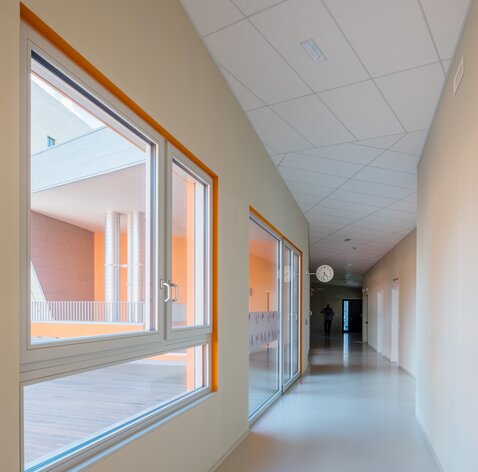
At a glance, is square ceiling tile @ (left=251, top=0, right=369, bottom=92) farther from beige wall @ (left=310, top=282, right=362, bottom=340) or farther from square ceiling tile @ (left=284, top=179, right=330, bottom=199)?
beige wall @ (left=310, top=282, right=362, bottom=340)

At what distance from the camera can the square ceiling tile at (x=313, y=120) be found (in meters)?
4.65

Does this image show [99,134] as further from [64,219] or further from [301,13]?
[301,13]

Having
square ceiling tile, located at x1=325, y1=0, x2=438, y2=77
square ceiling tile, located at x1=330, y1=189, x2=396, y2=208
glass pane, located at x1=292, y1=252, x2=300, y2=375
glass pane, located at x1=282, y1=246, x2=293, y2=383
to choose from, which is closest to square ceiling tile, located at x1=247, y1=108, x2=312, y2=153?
square ceiling tile, located at x1=325, y1=0, x2=438, y2=77

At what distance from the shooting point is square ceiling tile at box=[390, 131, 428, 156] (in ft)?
17.0

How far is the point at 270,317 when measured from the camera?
274 inches

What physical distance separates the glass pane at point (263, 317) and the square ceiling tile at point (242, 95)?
145 cm

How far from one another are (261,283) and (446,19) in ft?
13.2

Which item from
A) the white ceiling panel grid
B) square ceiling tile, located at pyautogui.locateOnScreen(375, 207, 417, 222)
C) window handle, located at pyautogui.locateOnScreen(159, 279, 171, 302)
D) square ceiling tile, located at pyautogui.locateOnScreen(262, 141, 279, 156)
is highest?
the white ceiling panel grid

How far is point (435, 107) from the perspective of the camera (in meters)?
4.46

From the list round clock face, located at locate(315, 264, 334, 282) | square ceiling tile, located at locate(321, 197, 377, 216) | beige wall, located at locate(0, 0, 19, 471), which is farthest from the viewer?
round clock face, located at locate(315, 264, 334, 282)

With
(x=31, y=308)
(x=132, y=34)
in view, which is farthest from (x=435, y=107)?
(x=31, y=308)

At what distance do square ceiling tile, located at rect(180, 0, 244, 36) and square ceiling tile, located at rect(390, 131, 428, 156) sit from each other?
272 centimetres

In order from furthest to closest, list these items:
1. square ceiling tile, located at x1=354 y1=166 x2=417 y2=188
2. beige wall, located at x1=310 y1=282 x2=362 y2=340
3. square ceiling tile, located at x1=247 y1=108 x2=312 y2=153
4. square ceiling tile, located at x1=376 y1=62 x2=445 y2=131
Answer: beige wall, located at x1=310 y1=282 x2=362 y2=340
square ceiling tile, located at x1=354 y1=166 x2=417 y2=188
square ceiling tile, located at x1=247 y1=108 x2=312 y2=153
square ceiling tile, located at x1=376 y1=62 x2=445 y2=131

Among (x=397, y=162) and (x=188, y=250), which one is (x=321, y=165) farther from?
(x=188, y=250)
